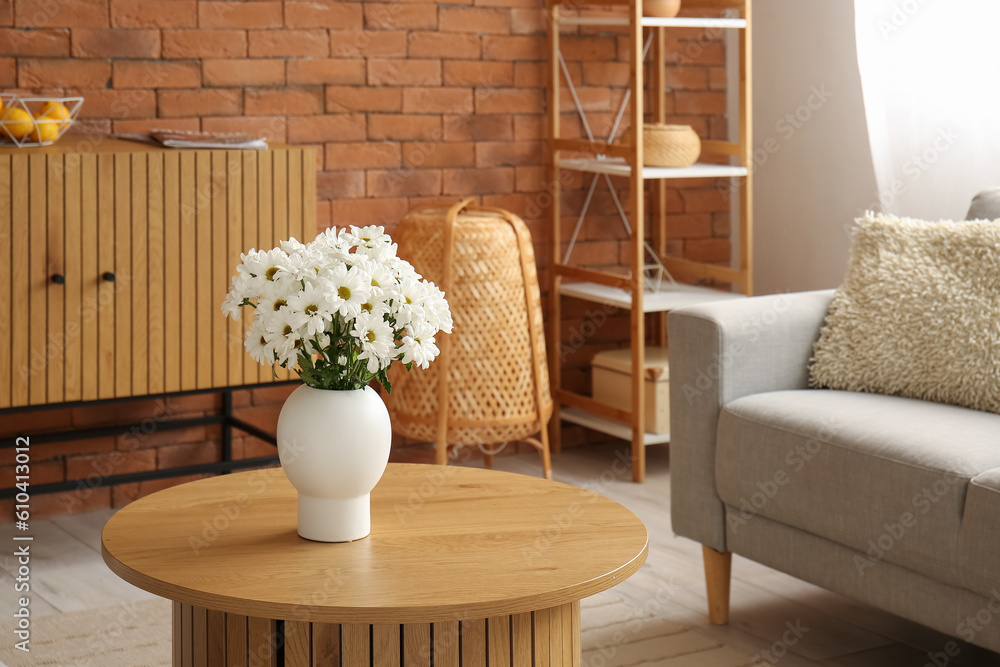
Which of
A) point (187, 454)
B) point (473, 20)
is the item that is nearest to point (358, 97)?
point (473, 20)

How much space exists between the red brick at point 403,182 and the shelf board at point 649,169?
0.43 metres

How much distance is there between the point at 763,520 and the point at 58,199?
1.66m

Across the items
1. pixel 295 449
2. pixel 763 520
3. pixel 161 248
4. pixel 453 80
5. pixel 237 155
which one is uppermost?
pixel 453 80

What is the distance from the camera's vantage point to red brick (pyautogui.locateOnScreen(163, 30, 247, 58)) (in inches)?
123

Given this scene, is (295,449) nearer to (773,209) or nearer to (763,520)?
(763,520)

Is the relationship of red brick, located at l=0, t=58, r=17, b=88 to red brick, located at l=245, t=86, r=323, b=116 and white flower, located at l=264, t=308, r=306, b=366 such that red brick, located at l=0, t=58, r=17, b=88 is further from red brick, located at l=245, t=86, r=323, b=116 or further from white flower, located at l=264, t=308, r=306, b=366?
white flower, located at l=264, t=308, r=306, b=366

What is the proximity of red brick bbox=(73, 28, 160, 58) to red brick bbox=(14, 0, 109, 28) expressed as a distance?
22 millimetres

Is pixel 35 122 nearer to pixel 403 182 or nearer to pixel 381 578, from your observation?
pixel 403 182

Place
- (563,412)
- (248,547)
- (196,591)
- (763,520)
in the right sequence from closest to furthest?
(196,591)
(248,547)
(763,520)
(563,412)

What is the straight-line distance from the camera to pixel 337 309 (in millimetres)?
1517

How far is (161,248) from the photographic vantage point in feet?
9.08

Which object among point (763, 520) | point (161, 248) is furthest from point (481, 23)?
point (763, 520)

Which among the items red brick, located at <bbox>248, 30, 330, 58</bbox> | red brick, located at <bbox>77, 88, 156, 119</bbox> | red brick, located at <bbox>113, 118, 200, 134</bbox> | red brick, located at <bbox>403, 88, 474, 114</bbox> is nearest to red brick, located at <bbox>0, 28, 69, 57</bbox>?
red brick, located at <bbox>77, 88, 156, 119</bbox>

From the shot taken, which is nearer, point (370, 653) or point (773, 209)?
point (370, 653)
